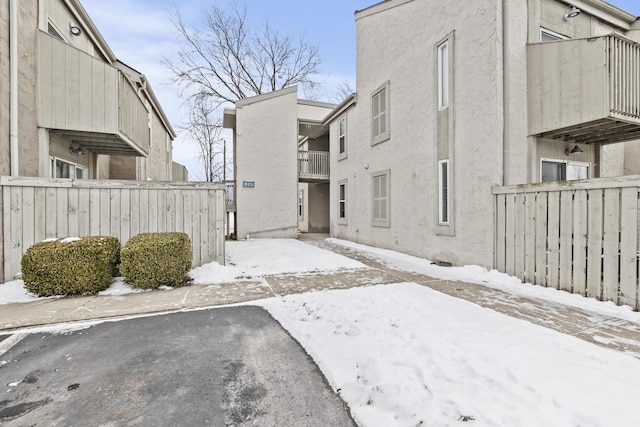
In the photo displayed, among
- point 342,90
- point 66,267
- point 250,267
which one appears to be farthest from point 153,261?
point 342,90

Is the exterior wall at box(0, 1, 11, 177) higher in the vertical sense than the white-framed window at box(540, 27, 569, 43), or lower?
lower

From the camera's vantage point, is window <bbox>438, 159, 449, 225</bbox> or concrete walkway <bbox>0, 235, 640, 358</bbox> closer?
concrete walkway <bbox>0, 235, 640, 358</bbox>

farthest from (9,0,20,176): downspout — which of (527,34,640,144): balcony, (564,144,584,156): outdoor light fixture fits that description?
(564,144,584,156): outdoor light fixture

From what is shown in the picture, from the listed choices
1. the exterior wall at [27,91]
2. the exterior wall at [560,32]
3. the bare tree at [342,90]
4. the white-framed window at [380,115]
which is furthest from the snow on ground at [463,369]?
the bare tree at [342,90]

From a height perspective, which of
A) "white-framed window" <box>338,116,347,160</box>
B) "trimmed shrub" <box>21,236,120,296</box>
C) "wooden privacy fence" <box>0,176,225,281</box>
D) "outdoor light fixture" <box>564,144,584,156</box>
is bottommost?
"trimmed shrub" <box>21,236,120,296</box>

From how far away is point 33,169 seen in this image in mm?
5570

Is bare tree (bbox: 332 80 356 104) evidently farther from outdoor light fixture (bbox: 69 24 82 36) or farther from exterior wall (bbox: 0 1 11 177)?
exterior wall (bbox: 0 1 11 177)

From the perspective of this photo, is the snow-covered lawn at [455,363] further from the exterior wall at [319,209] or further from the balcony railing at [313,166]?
the exterior wall at [319,209]

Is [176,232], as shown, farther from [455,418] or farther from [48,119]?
[455,418]

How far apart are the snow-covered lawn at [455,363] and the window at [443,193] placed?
2980mm

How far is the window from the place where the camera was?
7105mm

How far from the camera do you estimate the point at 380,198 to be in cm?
989

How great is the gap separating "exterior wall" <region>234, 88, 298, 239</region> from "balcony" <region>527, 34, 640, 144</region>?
9.30 m

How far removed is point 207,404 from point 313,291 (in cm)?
282
